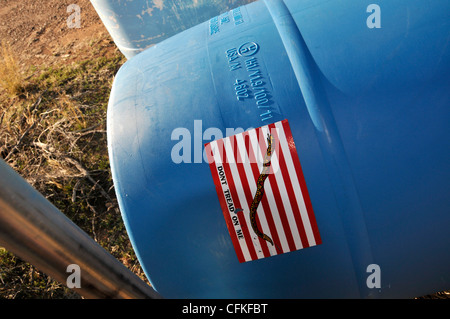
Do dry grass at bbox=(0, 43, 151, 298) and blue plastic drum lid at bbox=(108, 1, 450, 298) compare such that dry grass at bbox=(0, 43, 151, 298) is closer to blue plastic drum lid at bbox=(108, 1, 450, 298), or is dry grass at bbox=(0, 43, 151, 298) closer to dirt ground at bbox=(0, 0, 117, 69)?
dirt ground at bbox=(0, 0, 117, 69)

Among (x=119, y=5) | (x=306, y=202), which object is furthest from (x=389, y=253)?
(x=119, y=5)

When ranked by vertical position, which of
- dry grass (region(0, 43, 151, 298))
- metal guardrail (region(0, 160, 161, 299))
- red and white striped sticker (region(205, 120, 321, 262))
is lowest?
dry grass (region(0, 43, 151, 298))

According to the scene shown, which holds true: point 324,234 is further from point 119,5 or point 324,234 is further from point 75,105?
point 75,105

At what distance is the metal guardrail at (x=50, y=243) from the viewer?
106cm

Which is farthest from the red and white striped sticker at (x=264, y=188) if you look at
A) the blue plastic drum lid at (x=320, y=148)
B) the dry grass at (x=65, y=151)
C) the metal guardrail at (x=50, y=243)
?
the dry grass at (x=65, y=151)

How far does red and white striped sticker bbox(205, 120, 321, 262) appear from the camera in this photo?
1594 mm

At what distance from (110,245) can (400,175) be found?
2.17m

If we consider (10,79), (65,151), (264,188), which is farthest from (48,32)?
(264,188)

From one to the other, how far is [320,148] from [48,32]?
5188mm

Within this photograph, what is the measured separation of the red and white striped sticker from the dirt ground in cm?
362

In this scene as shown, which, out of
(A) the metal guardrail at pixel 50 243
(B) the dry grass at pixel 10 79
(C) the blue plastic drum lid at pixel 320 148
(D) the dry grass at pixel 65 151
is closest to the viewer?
(A) the metal guardrail at pixel 50 243

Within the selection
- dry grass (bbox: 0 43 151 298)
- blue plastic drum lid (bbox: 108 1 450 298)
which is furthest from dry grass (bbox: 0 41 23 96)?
blue plastic drum lid (bbox: 108 1 450 298)

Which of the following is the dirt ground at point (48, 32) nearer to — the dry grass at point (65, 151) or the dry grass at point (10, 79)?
the dry grass at point (65, 151)

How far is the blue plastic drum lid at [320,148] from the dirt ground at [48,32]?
337 centimetres
